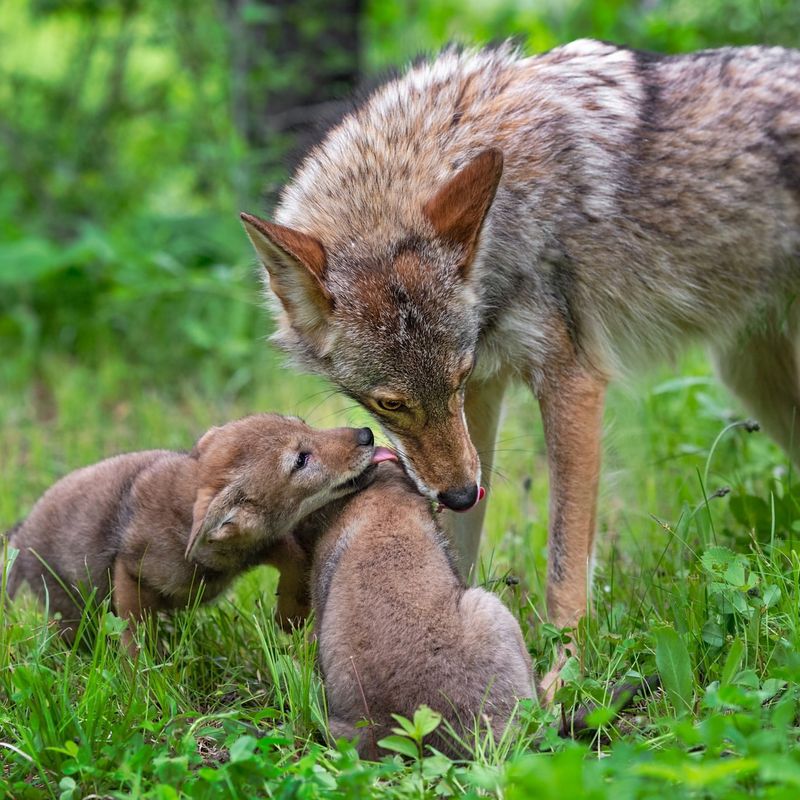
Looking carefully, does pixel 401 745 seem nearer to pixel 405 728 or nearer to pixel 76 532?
pixel 405 728

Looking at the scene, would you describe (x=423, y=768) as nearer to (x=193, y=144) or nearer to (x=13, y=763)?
(x=13, y=763)

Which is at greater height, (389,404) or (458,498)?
(389,404)

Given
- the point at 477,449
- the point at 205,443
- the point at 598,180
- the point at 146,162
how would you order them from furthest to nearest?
1. the point at 146,162
2. the point at 477,449
3. the point at 598,180
4. the point at 205,443

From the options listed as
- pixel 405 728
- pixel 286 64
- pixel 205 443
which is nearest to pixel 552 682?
pixel 405 728

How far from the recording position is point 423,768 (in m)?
2.83

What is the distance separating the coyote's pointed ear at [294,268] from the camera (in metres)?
3.68

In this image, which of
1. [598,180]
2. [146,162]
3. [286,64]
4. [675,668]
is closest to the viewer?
[675,668]

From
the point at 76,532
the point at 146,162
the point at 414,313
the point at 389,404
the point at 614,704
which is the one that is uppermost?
the point at 146,162

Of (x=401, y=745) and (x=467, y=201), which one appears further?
(x=467, y=201)

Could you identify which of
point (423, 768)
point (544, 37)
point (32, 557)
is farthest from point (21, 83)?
point (423, 768)

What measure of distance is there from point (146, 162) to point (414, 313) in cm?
638

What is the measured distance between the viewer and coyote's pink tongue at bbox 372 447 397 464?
378 cm

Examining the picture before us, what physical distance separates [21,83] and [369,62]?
518 cm

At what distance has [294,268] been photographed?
3.79 metres
